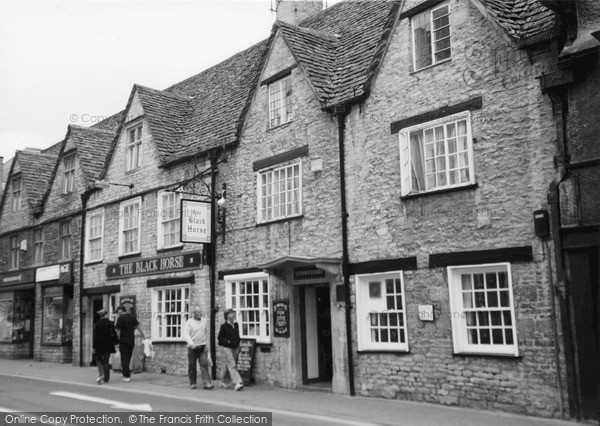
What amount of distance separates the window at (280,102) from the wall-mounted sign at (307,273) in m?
3.85

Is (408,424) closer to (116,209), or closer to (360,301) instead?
(360,301)

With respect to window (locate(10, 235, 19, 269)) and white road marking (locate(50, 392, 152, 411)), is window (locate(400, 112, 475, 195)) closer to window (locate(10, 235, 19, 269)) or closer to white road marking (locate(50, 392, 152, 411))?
white road marking (locate(50, 392, 152, 411))

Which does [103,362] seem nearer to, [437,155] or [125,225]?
[125,225]

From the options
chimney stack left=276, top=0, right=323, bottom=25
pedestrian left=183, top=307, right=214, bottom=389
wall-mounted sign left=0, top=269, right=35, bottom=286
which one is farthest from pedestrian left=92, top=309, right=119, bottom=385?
chimney stack left=276, top=0, right=323, bottom=25

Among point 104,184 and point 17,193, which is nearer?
point 104,184

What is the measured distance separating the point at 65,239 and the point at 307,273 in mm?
14183

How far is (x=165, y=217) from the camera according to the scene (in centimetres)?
2031

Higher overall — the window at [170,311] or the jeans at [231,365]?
the window at [170,311]

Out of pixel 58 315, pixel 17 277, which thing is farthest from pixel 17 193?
pixel 58 315

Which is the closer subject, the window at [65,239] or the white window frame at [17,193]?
the window at [65,239]

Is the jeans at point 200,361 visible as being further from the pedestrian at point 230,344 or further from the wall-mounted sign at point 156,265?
the wall-mounted sign at point 156,265

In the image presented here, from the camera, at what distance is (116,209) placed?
22.7 m

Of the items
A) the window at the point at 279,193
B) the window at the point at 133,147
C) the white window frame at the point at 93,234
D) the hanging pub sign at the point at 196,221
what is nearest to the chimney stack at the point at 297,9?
the window at the point at 133,147

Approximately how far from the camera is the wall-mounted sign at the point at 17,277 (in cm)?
2722
